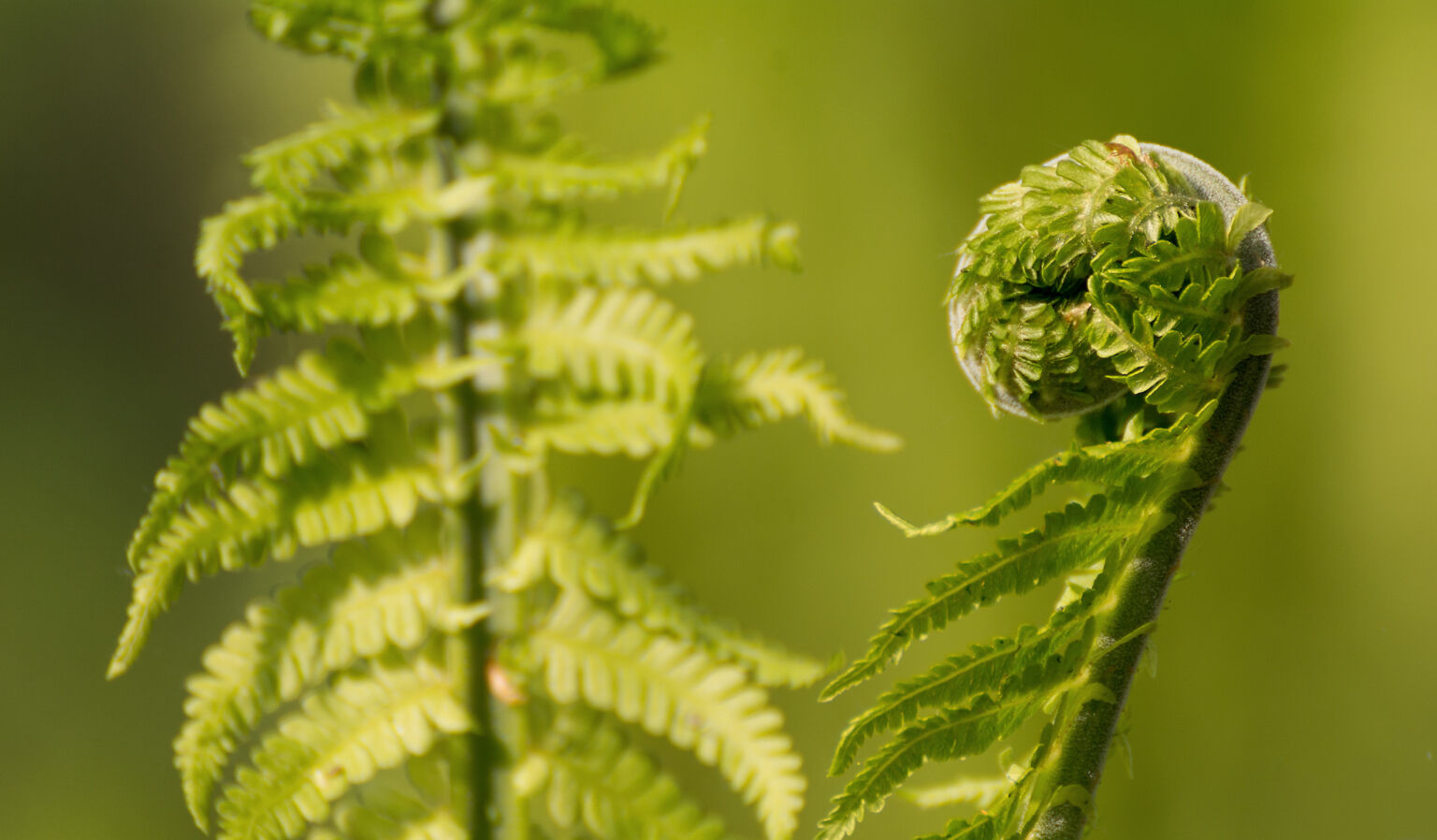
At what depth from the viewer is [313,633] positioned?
0.54 metres

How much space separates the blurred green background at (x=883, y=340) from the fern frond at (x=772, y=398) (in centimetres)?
90

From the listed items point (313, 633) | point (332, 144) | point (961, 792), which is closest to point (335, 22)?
point (332, 144)

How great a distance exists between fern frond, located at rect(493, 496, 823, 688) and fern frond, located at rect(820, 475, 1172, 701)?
0.04 meters

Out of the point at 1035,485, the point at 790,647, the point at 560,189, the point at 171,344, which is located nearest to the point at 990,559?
the point at 1035,485

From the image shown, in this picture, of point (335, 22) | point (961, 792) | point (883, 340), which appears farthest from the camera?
point (883, 340)

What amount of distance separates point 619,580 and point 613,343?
114 mm

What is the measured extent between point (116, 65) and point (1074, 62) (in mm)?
1183

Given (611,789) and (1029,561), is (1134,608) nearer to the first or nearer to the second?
(1029,561)

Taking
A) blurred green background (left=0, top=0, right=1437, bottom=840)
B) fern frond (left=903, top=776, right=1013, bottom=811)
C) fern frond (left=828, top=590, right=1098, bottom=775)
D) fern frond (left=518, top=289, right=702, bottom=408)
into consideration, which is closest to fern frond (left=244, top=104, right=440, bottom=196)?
fern frond (left=518, top=289, right=702, bottom=408)

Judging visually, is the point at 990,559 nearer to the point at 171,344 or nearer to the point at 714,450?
the point at 714,450

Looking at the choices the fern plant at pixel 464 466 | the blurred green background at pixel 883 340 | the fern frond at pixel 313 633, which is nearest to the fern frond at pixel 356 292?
the fern plant at pixel 464 466

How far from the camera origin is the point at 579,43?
1375 mm

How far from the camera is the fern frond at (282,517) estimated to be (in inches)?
19.8

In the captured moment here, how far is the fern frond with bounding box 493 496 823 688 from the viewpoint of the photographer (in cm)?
52
